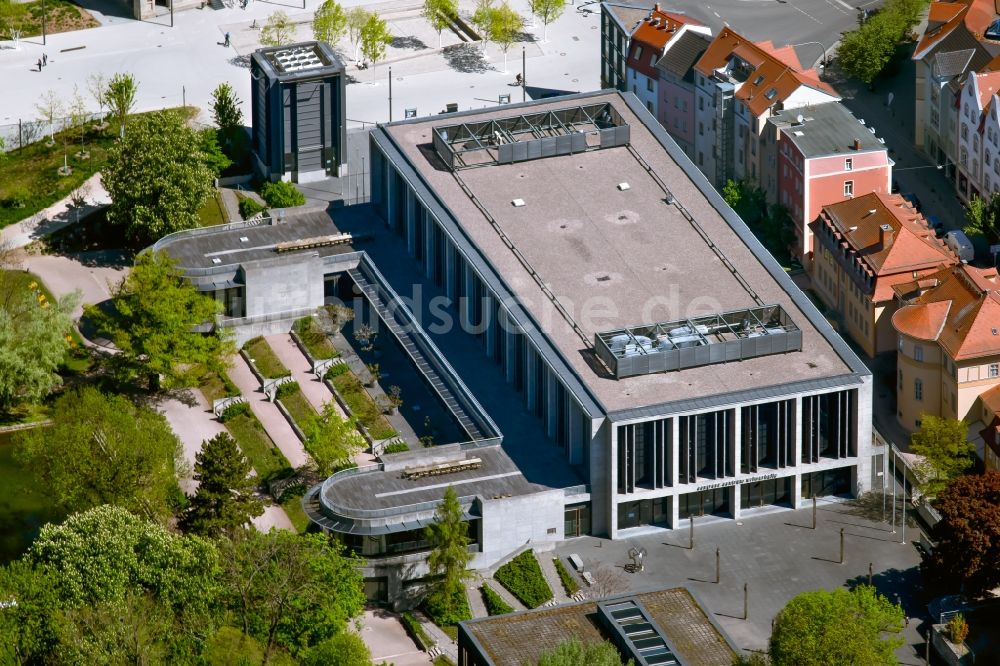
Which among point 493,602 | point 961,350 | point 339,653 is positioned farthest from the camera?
point 961,350

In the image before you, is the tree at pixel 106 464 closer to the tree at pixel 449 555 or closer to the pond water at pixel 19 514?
the pond water at pixel 19 514

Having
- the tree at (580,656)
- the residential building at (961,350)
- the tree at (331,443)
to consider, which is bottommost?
the tree at (331,443)

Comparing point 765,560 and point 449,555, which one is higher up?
point 449,555

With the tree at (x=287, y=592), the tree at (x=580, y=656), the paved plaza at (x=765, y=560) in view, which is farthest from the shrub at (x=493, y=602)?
the tree at (x=580, y=656)

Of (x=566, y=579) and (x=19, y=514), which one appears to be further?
(x=19, y=514)

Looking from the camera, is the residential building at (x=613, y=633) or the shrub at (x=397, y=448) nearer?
the residential building at (x=613, y=633)

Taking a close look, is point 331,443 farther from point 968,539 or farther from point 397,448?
point 968,539

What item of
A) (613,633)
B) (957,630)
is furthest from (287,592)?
(957,630)
